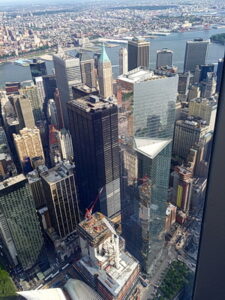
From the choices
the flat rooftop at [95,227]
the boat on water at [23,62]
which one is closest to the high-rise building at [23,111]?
the flat rooftop at [95,227]

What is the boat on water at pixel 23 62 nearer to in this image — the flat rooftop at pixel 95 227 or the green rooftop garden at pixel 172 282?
the flat rooftop at pixel 95 227

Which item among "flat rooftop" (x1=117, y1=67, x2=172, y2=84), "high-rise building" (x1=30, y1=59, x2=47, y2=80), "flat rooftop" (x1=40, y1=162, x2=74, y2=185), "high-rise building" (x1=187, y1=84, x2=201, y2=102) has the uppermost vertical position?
"flat rooftop" (x1=117, y1=67, x2=172, y2=84)

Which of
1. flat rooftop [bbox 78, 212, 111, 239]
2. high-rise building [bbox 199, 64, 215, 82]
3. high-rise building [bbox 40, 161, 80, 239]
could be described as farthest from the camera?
high-rise building [bbox 199, 64, 215, 82]

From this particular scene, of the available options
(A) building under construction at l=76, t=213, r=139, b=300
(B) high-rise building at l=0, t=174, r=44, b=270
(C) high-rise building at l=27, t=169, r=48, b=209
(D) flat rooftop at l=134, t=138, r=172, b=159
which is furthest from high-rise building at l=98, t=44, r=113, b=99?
(A) building under construction at l=76, t=213, r=139, b=300

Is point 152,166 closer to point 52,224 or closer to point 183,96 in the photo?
point 52,224

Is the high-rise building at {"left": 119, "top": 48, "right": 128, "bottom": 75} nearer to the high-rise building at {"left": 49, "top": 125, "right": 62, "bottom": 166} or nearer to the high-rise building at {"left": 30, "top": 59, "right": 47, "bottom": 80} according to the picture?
the high-rise building at {"left": 30, "top": 59, "right": 47, "bottom": 80}

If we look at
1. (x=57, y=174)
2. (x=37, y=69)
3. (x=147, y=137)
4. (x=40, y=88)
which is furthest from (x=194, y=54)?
(x=57, y=174)

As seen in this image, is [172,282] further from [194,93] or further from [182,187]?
[194,93]
